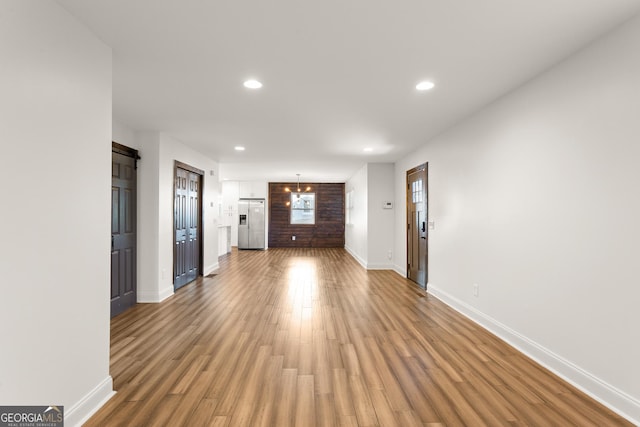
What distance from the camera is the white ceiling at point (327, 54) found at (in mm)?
1944

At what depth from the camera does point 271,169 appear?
8.78m

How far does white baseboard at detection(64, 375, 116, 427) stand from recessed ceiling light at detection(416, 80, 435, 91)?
139 inches

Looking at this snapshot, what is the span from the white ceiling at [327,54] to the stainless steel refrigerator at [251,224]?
294 inches

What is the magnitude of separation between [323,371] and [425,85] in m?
2.76

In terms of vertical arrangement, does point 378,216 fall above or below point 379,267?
above

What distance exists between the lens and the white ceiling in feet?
6.38

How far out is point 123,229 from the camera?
4289 mm

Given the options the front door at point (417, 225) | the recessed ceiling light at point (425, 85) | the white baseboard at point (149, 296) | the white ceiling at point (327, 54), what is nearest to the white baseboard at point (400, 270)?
the front door at point (417, 225)

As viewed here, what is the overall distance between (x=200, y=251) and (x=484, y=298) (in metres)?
5.19

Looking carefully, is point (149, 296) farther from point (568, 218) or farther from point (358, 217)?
point (358, 217)

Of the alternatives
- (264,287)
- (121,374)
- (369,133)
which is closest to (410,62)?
(369,133)

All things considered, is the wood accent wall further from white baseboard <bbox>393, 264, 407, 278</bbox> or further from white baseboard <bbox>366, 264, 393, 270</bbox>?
white baseboard <bbox>393, 264, 407, 278</bbox>

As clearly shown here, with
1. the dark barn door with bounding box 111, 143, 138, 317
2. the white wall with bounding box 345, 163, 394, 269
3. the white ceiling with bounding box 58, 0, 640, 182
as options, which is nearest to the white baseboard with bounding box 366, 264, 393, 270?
the white wall with bounding box 345, 163, 394, 269

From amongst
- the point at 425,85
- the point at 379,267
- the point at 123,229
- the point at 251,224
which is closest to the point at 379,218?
the point at 379,267
